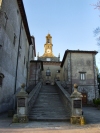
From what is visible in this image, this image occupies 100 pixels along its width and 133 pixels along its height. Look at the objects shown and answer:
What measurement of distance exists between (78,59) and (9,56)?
14793 mm

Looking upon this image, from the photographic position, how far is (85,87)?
24.0 m

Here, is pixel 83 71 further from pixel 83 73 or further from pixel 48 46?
pixel 48 46

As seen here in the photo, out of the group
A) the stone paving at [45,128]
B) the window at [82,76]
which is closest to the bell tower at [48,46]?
the window at [82,76]

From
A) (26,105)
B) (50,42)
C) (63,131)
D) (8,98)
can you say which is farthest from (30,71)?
(50,42)

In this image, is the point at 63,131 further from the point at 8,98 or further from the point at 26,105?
the point at 8,98

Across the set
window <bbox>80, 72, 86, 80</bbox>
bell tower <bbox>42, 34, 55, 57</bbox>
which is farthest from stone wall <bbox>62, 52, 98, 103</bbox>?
bell tower <bbox>42, 34, 55, 57</bbox>

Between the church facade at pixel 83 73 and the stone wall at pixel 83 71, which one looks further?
the stone wall at pixel 83 71

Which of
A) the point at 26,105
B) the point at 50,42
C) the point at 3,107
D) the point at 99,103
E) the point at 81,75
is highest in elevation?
the point at 50,42

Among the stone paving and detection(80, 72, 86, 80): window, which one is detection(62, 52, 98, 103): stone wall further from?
the stone paving

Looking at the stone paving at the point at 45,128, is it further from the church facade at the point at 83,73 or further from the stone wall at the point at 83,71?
the stone wall at the point at 83,71

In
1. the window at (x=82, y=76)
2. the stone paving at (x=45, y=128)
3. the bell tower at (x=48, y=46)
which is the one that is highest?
the bell tower at (x=48, y=46)

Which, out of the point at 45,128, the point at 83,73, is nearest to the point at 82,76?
the point at 83,73

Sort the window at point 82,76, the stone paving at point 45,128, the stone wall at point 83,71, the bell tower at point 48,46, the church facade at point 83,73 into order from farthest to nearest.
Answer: the bell tower at point 48,46, the window at point 82,76, the stone wall at point 83,71, the church facade at point 83,73, the stone paving at point 45,128

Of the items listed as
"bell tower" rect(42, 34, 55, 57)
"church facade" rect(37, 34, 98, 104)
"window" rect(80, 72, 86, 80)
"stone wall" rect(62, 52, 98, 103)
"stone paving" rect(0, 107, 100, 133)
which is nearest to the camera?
"stone paving" rect(0, 107, 100, 133)
